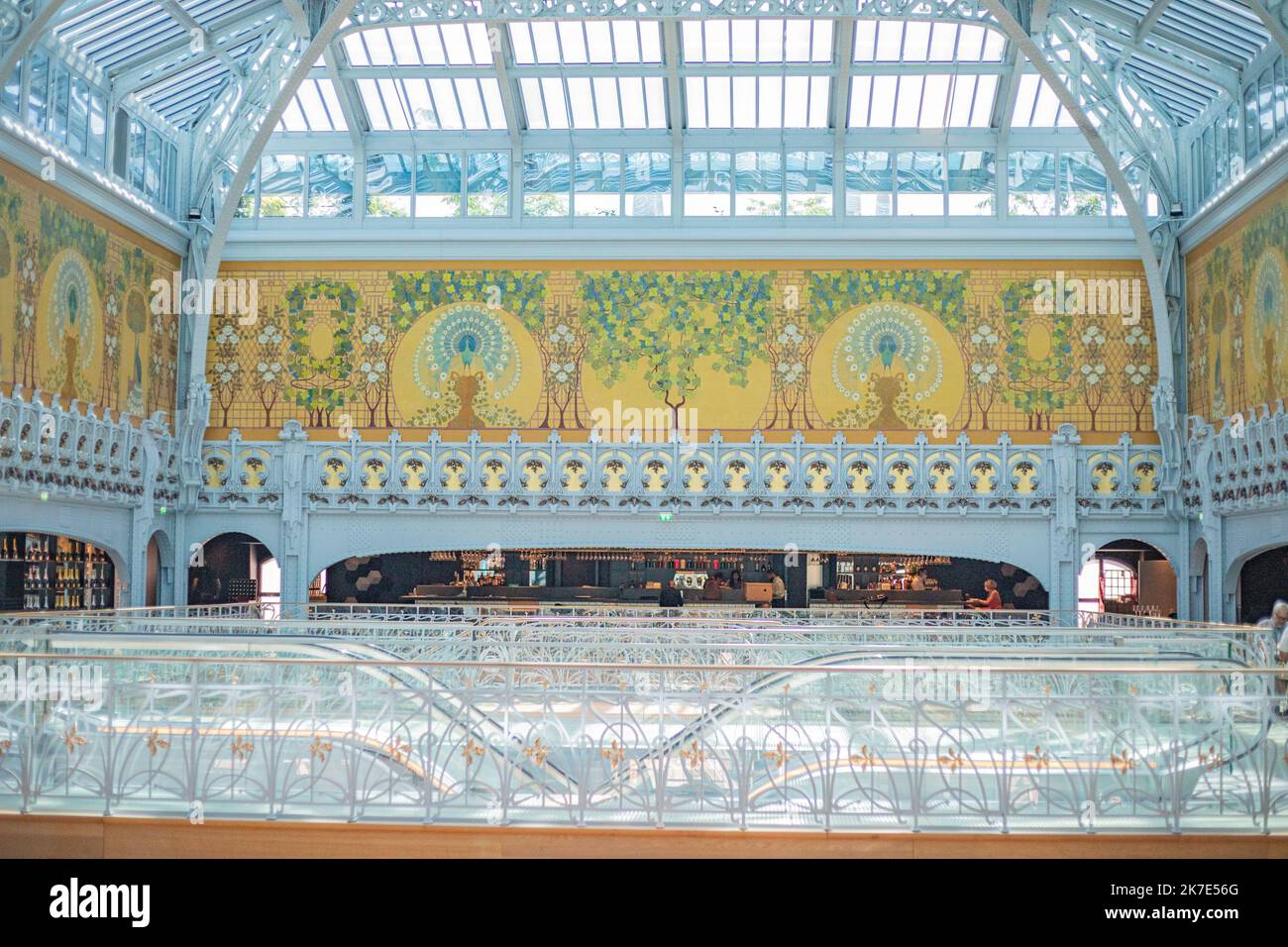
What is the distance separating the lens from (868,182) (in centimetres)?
2497

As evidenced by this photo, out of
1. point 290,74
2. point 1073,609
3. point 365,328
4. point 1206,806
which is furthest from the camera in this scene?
point 365,328

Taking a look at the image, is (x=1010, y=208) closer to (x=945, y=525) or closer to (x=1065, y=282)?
(x=1065, y=282)

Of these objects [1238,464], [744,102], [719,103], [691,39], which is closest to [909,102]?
[744,102]

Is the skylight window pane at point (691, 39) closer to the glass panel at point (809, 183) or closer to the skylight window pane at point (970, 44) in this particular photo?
the glass panel at point (809, 183)

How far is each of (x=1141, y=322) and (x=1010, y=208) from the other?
11.2ft

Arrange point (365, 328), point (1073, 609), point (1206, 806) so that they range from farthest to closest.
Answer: point (365, 328) → point (1073, 609) → point (1206, 806)

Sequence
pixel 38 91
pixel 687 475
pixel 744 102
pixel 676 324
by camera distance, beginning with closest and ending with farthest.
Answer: pixel 38 91
pixel 687 475
pixel 676 324
pixel 744 102

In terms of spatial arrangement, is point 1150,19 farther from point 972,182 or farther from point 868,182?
point 868,182

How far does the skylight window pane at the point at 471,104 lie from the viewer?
2475cm

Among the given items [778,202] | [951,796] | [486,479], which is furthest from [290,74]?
[951,796]

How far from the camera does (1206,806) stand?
8133 mm

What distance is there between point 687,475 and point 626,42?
8.37 metres

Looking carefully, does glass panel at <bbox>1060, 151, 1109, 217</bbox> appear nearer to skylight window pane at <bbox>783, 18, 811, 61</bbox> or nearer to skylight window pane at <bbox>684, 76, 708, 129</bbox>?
skylight window pane at <bbox>783, 18, 811, 61</bbox>

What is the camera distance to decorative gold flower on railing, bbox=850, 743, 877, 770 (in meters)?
8.15
